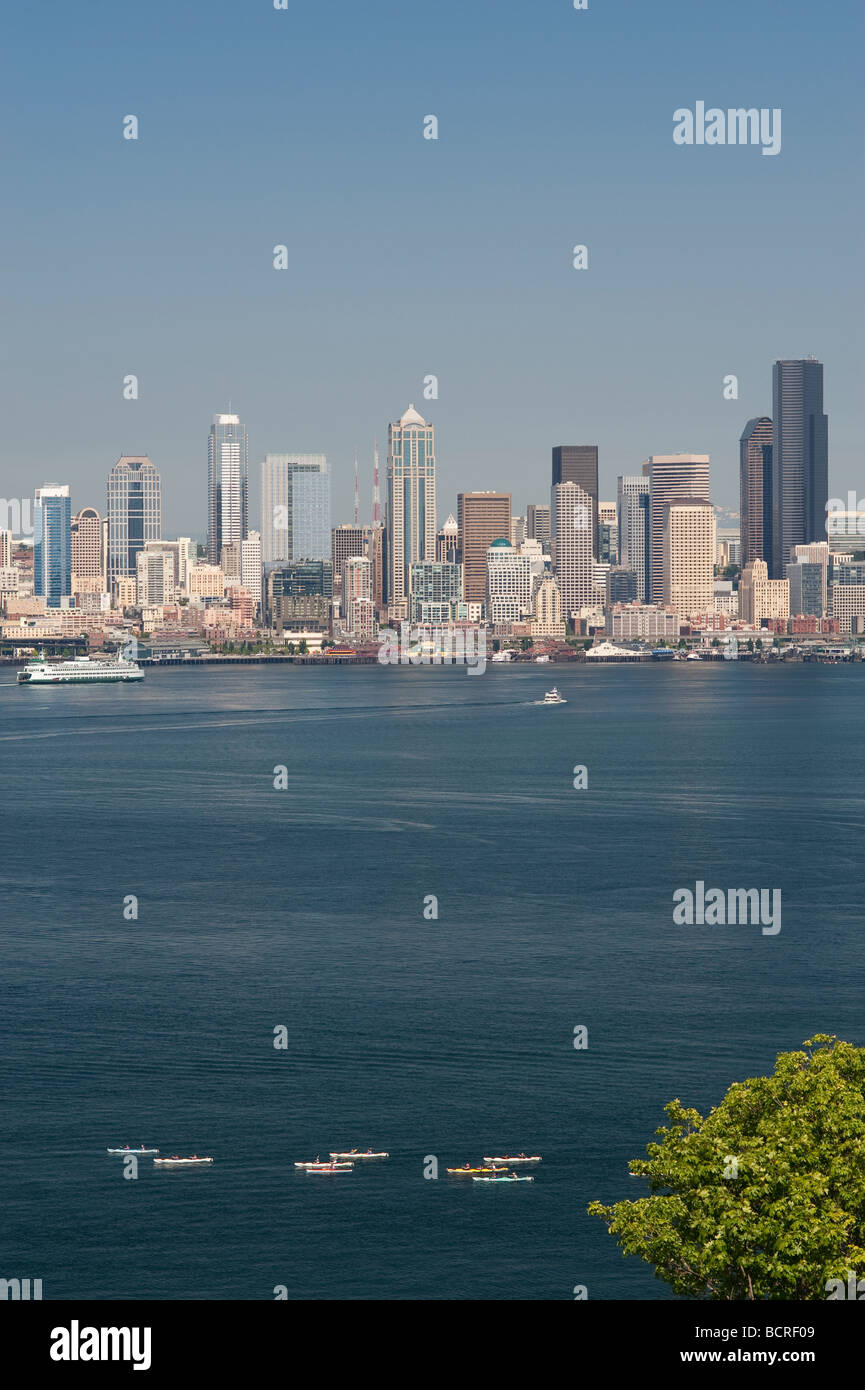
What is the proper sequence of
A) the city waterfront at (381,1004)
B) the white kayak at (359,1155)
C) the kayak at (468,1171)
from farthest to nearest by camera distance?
the white kayak at (359,1155), the kayak at (468,1171), the city waterfront at (381,1004)

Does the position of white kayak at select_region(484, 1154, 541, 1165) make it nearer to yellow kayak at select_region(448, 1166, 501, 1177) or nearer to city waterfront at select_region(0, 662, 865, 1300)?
yellow kayak at select_region(448, 1166, 501, 1177)

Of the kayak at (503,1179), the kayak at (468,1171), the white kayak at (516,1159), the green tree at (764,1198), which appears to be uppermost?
the green tree at (764,1198)

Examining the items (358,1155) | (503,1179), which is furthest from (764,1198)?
(358,1155)

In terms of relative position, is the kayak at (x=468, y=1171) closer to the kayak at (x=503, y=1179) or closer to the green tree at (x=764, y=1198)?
the kayak at (x=503, y=1179)

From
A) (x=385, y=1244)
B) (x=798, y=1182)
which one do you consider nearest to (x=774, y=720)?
(x=385, y=1244)

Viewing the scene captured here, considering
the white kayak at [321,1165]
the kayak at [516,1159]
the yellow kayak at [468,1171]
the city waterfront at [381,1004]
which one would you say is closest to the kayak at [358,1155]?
the white kayak at [321,1165]
